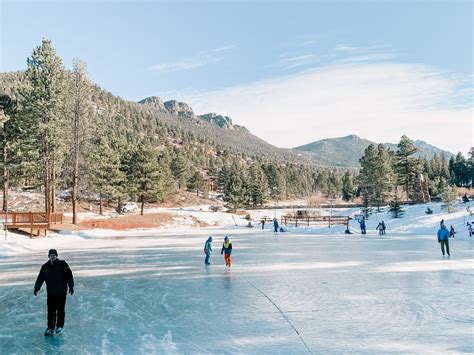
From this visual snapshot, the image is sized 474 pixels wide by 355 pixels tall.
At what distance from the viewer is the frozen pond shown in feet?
24.5

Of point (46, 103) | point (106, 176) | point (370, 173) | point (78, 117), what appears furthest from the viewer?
point (370, 173)

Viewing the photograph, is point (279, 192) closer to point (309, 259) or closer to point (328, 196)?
point (328, 196)

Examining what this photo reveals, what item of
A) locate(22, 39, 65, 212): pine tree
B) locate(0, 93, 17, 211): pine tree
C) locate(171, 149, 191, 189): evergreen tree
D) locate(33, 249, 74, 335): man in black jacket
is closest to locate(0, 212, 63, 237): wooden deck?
locate(22, 39, 65, 212): pine tree

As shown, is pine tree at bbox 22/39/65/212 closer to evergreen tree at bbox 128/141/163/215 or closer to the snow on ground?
the snow on ground

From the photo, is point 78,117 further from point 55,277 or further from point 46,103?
point 55,277

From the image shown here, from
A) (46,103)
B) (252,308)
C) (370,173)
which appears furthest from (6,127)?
(370,173)

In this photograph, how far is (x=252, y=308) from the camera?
10.3 m

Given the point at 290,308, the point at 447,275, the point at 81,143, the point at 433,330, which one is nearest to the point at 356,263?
the point at 447,275

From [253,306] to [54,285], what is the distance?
480cm

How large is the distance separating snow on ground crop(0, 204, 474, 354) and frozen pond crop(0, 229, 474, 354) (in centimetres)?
3

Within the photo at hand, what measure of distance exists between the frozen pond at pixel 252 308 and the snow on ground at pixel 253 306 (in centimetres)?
3

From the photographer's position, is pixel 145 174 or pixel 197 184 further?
pixel 197 184

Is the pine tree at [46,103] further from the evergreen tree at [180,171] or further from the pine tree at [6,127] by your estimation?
the evergreen tree at [180,171]

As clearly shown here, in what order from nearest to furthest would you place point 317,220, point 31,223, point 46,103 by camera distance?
point 31,223 → point 46,103 → point 317,220
